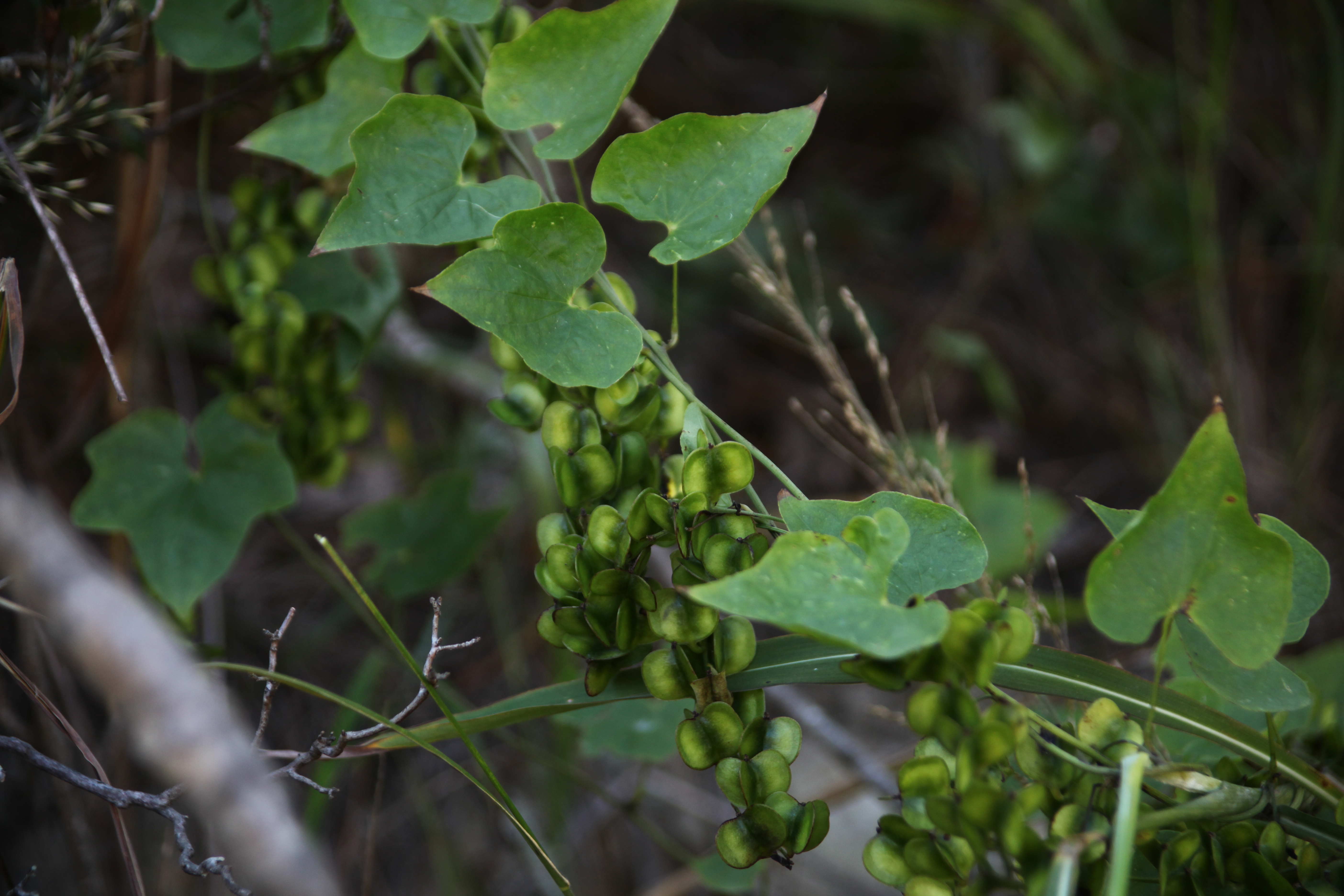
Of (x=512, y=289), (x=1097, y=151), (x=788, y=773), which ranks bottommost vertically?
(x=1097, y=151)

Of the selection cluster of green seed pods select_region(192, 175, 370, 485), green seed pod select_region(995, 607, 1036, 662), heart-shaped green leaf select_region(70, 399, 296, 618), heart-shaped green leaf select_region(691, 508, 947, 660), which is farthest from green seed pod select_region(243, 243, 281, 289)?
green seed pod select_region(995, 607, 1036, 662)

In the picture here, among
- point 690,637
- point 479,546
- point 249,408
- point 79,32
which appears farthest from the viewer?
point 479,546

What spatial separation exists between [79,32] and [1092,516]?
1.95m

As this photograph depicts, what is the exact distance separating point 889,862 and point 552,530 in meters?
0.31

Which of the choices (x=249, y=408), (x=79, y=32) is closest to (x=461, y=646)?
(x=249, y=408)

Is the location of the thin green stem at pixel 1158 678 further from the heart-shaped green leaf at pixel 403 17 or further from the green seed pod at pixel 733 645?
the heart-shaped green leaf at pixel 403 17

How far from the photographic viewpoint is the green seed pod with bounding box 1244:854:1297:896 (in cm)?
49

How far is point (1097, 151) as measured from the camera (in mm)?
1904

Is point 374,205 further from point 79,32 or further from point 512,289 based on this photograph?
point 79,32

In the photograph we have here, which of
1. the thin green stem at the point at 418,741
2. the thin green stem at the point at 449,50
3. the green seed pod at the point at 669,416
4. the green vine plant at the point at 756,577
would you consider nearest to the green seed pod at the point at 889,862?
the green vine plant at the point at 756,577

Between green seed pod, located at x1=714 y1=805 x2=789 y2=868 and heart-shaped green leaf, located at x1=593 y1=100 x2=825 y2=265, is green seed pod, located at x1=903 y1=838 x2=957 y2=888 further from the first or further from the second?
heart-shaped green leaf, located at x1=593 y1=100 x2=825 y2=265

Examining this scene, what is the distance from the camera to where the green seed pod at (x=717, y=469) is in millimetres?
538

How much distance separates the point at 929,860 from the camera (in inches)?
18.4

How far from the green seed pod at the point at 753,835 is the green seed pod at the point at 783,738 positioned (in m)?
0.04
